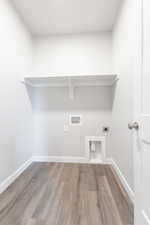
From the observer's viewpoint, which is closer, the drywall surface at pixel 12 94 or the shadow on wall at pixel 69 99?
the drywall surface at pixel 12 94

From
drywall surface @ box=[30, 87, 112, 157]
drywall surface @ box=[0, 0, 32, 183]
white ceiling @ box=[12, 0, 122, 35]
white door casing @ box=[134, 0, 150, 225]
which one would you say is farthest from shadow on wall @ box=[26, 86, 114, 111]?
white door casing @ box=[134, 0, 150, 225]

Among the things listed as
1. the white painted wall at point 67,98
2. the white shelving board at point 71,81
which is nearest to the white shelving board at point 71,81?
the white shelving board at point 71,81

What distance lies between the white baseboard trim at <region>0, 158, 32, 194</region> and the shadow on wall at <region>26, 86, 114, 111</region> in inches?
39.8

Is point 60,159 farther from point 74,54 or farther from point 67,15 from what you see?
point 67,15

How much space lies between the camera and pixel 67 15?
228 cm

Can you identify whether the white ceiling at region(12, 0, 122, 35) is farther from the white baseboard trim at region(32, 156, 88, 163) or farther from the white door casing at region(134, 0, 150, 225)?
the white baseboard trim at region(32, 156, 88, 163)

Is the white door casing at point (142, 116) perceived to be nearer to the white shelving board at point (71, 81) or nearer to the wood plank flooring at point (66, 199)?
the wood plank flooring at point (66, 199)

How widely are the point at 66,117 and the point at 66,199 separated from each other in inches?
56.7

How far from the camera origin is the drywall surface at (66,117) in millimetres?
2746

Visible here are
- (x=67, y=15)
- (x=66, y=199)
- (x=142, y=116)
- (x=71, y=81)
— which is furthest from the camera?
(x=71, y=81)

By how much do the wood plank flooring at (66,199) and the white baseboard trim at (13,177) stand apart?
5 cm

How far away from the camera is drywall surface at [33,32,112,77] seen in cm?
275

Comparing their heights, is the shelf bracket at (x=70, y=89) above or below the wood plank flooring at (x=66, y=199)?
above

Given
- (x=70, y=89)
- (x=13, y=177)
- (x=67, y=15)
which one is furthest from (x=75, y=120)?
(x=67, y=15)
